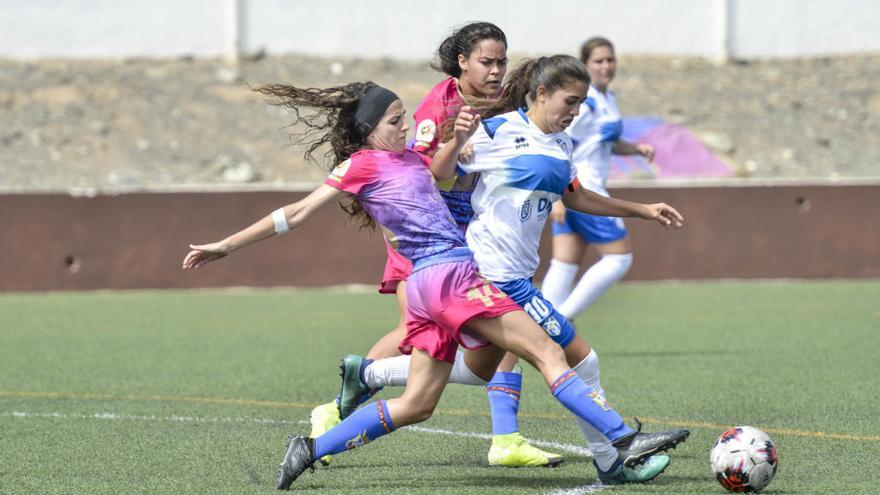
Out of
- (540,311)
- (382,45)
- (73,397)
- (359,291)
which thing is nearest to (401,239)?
(540,311)

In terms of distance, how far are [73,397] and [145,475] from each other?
2.74 m

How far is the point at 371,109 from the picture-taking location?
19.4ft

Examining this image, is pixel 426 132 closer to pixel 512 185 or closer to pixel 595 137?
pixel 512 185

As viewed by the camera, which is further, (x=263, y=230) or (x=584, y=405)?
(x=584, y=405)

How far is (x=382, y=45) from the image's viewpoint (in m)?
24.6

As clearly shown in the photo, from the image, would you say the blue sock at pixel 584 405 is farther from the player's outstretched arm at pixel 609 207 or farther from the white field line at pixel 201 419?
the white field line at pixel 201 419

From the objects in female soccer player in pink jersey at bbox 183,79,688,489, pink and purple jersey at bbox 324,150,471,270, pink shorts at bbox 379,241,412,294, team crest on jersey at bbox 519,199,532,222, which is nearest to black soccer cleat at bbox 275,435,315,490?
female soccer player in pink jersey at bbox 183,79,688,489

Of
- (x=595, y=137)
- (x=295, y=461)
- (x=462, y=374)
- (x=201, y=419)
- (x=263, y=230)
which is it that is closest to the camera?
(x=263, y=230)

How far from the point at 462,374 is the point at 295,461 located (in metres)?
0.82

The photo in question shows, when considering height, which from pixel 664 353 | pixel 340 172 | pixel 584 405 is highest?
pixel 340 172

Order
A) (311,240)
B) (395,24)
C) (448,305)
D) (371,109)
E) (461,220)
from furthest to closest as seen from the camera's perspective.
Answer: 1. (395,24)
2. (311,240)
3. (461,220)
4. (371,109)
5. (448,305)

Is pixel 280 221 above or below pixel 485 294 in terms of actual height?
above

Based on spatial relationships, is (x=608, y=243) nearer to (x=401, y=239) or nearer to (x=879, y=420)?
(x=879, y=420)

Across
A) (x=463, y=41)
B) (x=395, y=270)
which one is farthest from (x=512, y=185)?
(x=463, y=41)
